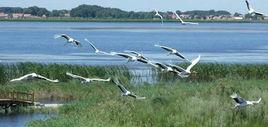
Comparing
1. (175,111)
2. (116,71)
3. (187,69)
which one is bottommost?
(116,71)

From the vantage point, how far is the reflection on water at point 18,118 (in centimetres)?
4050

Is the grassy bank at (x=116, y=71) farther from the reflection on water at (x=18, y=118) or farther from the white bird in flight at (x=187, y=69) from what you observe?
the white bird in flight at (x=187, y=69)

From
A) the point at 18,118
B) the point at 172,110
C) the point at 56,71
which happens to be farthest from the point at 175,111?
the point at 56,71

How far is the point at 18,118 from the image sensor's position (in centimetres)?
4309

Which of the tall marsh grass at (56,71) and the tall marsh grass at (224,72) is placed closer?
the tall marsh grass at (56,71)

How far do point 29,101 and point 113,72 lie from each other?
424 inches

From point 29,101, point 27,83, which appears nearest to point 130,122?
point 29,101

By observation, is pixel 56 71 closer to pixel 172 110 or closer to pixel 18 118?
pixel 18 118

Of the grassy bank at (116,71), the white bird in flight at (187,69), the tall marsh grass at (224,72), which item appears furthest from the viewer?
the tall marsh grass at (224,72)

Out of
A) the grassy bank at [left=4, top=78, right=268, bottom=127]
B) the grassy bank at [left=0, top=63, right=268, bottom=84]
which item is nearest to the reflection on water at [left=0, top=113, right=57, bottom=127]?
the grassy bank at [left=4, top=78, right=268, bottom=127]

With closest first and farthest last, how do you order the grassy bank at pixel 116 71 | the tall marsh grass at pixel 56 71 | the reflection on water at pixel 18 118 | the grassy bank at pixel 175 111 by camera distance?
the grassy bank at pixel 175 111
the reflection on water at pixel 18 118
the tall marsh grass at pixel 56 71
the grassy bank at pixel 116 71

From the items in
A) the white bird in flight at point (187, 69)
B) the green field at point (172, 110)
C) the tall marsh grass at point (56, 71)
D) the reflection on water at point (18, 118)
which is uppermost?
the white bird in flight at point (187, 69)

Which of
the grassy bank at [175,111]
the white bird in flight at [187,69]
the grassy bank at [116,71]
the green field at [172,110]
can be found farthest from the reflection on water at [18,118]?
the white bird in flight at [187,69]

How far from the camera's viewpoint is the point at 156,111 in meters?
31.8
